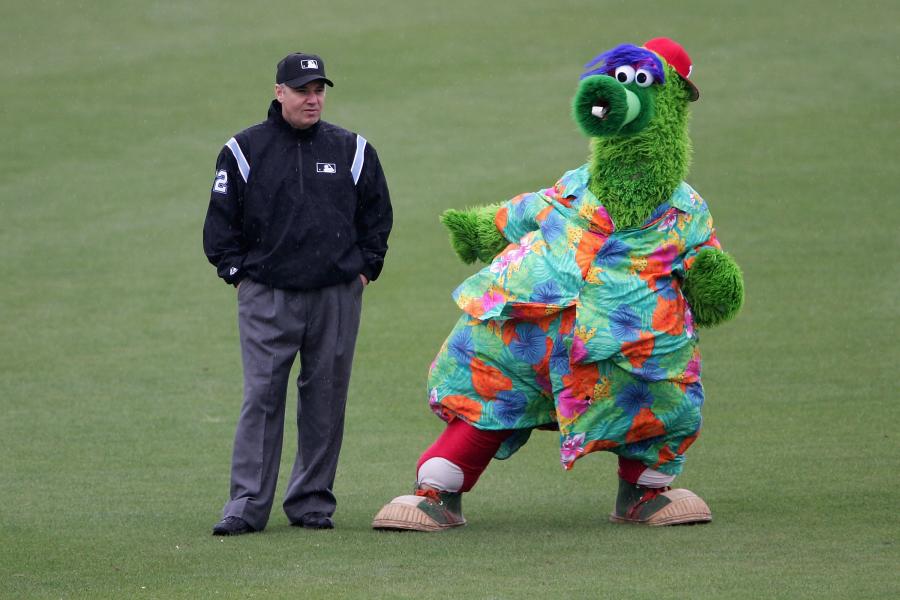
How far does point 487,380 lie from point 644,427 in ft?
1.89

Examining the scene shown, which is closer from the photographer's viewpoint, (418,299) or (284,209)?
(284,209)

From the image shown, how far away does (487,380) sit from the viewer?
17.0 feet

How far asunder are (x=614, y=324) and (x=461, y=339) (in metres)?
0.59

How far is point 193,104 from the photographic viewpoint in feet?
44.9

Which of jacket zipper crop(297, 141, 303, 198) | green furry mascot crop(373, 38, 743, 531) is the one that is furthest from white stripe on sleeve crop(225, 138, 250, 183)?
green furry mascot crop(373, 38, 743, 531)

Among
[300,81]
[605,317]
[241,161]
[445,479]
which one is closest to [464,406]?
[445,479]

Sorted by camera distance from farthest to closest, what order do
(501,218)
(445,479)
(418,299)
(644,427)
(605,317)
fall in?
(418,299)
(501,218)
(445,479)
(644,427)
(605,317)

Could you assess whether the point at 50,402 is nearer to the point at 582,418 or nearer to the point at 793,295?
the point at 582,418

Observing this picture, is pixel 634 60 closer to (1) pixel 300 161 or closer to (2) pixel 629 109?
(2) pixel 629 109

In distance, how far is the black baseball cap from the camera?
16.9ft

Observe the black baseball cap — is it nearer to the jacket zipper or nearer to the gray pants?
the jacket zipper

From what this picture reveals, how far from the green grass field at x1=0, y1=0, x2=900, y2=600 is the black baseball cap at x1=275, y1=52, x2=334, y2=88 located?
1615 mm

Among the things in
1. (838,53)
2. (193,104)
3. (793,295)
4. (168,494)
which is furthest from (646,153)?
(838,53)

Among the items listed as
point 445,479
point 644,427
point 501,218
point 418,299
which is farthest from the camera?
point 418,299
